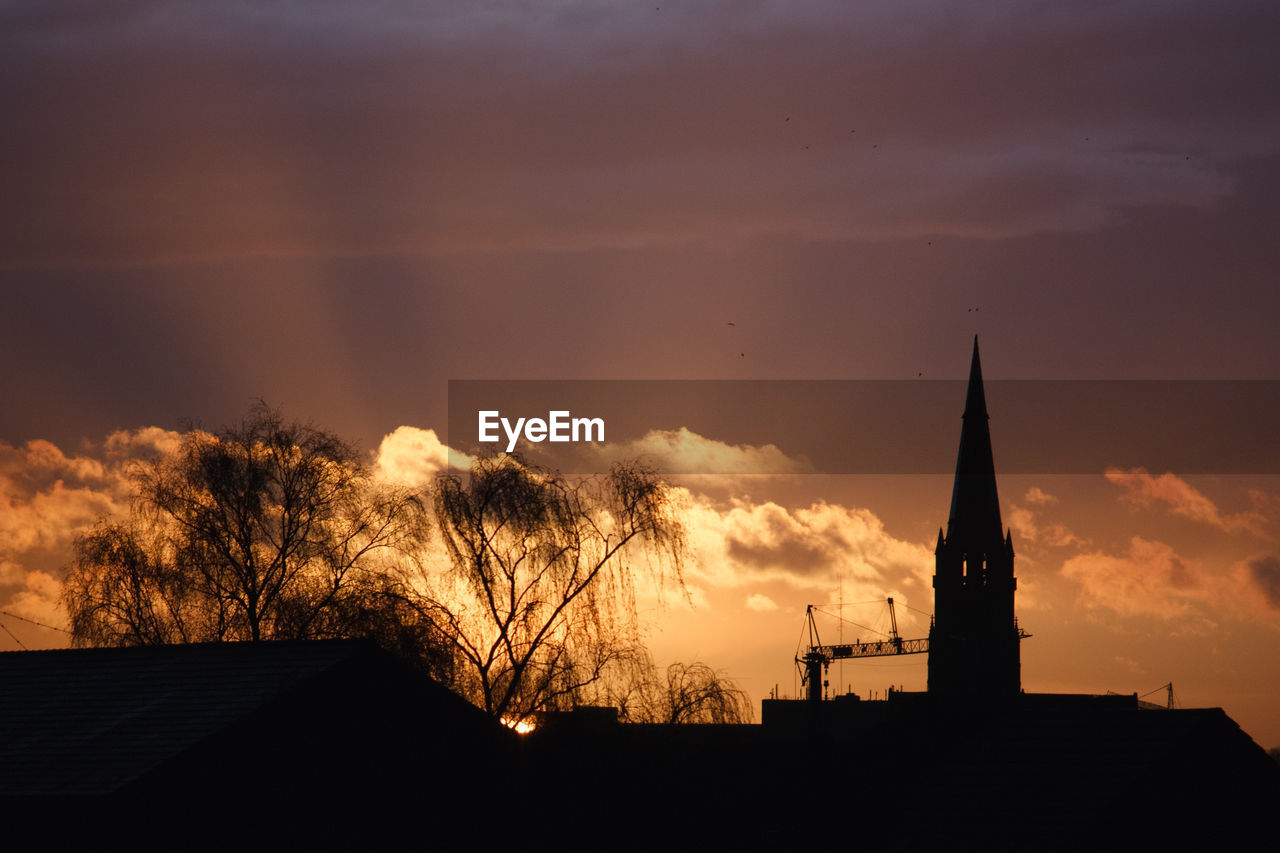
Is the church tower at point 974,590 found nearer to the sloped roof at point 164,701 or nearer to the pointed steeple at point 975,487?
the pointed steeple at point 975,487

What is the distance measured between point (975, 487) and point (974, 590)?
1141 centimetres

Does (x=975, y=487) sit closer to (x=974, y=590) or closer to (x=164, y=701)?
(x=974, y=590)

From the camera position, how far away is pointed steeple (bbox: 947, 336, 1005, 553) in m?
154

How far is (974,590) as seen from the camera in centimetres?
16062

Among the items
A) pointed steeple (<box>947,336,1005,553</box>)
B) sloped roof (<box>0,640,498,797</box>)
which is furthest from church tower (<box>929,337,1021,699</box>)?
sloped roof (<box>0,640,498,797</box>)

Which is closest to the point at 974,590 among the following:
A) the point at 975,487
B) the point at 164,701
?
A: the point at 975,487

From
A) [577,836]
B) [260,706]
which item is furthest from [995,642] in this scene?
[260,706]

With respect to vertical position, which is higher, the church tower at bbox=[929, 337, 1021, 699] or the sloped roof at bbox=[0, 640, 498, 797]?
the church tower at bbox=[929, 337, 1021, 699]

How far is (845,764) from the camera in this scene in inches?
1703

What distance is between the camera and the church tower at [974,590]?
157 metres

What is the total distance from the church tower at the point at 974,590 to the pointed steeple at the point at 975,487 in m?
0.10

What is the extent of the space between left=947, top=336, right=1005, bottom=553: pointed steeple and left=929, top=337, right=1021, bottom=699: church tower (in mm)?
102

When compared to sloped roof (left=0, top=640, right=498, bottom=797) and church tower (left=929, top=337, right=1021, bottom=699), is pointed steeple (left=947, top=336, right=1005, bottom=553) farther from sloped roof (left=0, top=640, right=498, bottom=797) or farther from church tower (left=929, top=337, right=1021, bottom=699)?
sloped roof (left=0, top=640, right=498, bottom=797)

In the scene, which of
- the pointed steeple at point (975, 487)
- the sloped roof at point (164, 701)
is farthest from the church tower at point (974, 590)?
the sloped roof at point (164, 701)
